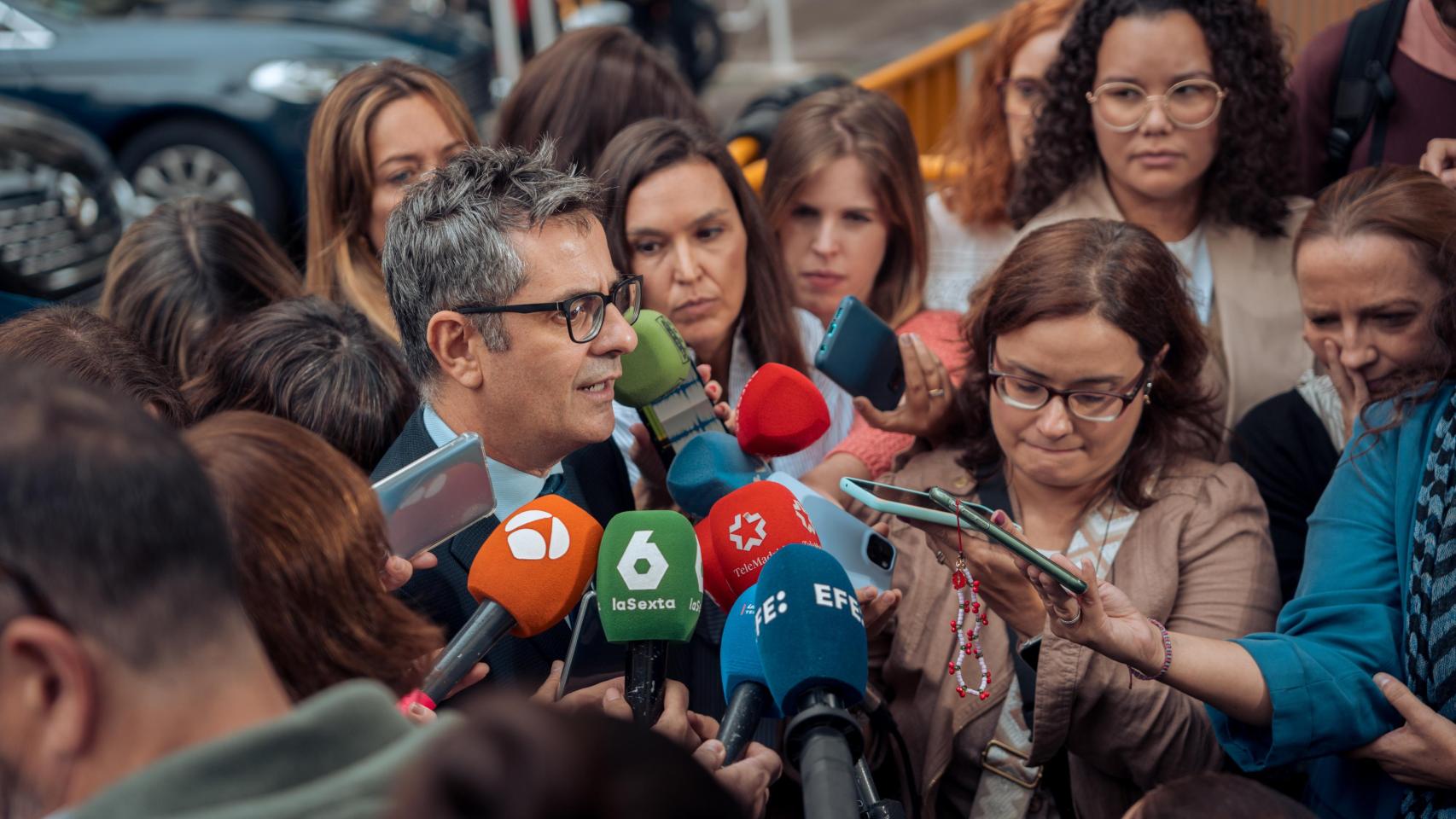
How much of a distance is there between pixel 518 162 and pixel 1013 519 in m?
1.22

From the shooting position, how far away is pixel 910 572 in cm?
281

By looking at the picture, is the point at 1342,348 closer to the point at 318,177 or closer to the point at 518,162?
the point at 518,162

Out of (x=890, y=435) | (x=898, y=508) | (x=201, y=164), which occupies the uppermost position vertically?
(x=898, y=508)

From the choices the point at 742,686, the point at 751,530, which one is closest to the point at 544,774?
the point at 742,686

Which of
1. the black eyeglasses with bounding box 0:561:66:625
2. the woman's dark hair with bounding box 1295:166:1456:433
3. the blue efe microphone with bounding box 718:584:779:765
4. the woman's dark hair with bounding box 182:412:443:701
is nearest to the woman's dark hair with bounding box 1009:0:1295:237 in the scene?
the woman's dark hair with bounding box 1295:166:1456:433

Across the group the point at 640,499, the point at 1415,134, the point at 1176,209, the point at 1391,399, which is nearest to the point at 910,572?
the point at 640,499

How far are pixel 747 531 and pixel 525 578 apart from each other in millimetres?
399

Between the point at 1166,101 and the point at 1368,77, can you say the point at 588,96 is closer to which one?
the point at 1166,101

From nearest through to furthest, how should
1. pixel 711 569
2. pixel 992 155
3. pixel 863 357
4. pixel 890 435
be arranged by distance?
pixel 711 569, pixel 863 357, pixel 890 435, pixel 992 155

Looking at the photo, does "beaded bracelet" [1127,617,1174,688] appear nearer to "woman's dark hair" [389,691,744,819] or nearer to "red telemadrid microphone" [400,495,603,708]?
"red telemadrid microphone" [400,495,603,708]

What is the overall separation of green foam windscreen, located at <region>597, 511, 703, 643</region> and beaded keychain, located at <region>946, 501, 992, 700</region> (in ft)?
1.53

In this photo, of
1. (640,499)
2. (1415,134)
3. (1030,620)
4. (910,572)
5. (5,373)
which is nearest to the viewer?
(5,373)

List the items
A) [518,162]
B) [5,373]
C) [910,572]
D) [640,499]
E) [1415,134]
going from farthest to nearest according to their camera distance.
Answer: [1415,134], [640,499], [910,572], [518,162], [5,373]

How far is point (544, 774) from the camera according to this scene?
3.24 feet
